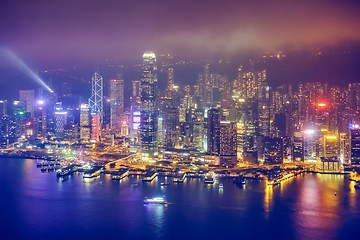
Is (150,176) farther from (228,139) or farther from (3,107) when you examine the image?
(3,107)

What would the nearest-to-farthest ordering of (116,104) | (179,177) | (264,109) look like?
(179,177) → (264,109) → (116,104)

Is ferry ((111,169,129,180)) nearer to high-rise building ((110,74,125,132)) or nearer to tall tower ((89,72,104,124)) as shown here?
tall tower ((89,72,104,124))

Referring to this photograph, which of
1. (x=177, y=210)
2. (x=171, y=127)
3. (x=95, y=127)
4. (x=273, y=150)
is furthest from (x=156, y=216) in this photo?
(x=95, y=127)

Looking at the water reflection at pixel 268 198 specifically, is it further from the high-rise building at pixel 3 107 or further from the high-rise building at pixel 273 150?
the high-rise building at pixel 3 107

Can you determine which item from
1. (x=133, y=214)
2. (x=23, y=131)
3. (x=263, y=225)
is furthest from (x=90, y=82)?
(x=263, y=225)

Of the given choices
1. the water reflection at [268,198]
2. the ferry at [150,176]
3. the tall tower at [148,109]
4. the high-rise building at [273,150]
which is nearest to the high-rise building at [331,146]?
the high-rise building at [273,150]
